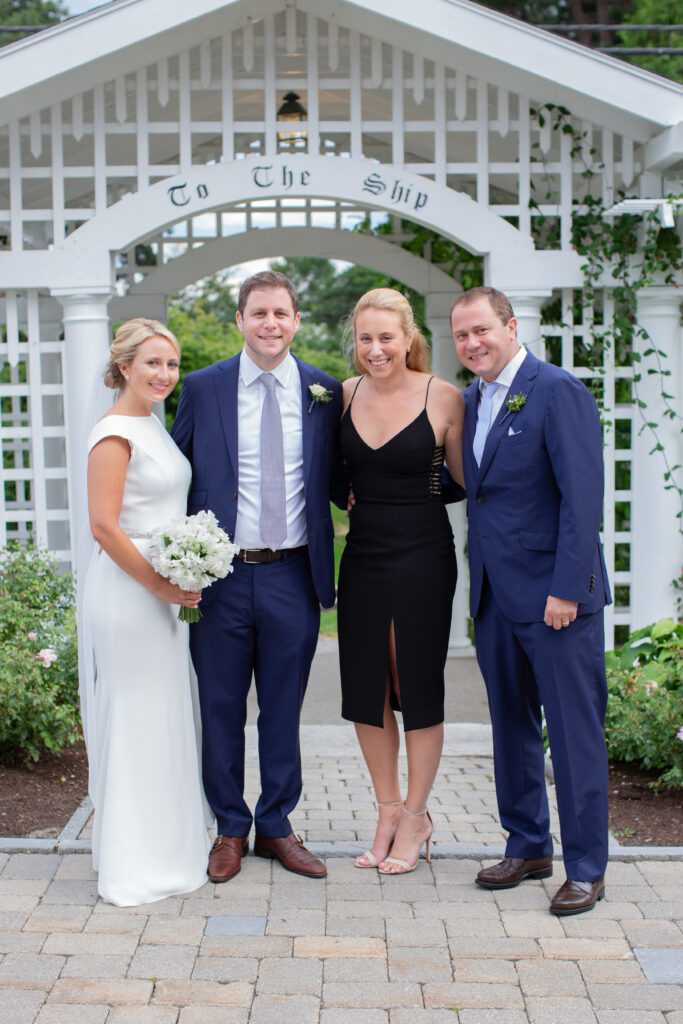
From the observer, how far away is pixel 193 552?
3.66 m

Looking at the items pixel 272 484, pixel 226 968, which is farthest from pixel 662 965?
pixel 272 484

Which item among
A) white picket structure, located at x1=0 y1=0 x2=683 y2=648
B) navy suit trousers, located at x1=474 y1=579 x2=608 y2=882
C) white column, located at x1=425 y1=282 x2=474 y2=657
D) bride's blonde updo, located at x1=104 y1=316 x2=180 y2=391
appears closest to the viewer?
navy suit trousers, located at x1=474 y1=579 x2=608 y2=882

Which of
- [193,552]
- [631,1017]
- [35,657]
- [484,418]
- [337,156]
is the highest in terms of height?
[337,156]

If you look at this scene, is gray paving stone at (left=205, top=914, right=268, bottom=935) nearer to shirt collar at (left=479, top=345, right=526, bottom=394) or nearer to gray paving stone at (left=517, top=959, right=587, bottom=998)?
gray paving stone at (left=517, top=959, right=587, bottom=998)

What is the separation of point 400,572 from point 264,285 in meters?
1.16

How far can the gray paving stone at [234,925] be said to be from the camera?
358 centimetres

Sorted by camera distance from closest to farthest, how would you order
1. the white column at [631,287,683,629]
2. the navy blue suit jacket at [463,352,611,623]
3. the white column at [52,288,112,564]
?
the navy blue suit jacket at [463,352,611,623], the white column at [52,288,112,564], the white column at [631,287,683,629]

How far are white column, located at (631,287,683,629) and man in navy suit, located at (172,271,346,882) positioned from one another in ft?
7.92

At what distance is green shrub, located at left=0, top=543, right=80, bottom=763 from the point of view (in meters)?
5.03

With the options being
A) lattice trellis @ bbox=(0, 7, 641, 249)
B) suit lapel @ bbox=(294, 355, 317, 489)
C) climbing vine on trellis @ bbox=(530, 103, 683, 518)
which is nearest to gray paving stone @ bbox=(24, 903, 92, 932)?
suit lapel @ bbox=(294, 355, 317, 489)

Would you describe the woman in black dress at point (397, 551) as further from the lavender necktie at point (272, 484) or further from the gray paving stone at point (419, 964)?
the gray paving stone at point (419, 964)

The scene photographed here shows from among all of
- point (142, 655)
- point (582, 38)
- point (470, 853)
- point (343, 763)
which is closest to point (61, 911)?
point (142, 655)

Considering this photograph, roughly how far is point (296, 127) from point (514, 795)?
3.77 metres

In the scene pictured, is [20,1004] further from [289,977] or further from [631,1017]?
[631,1017]
